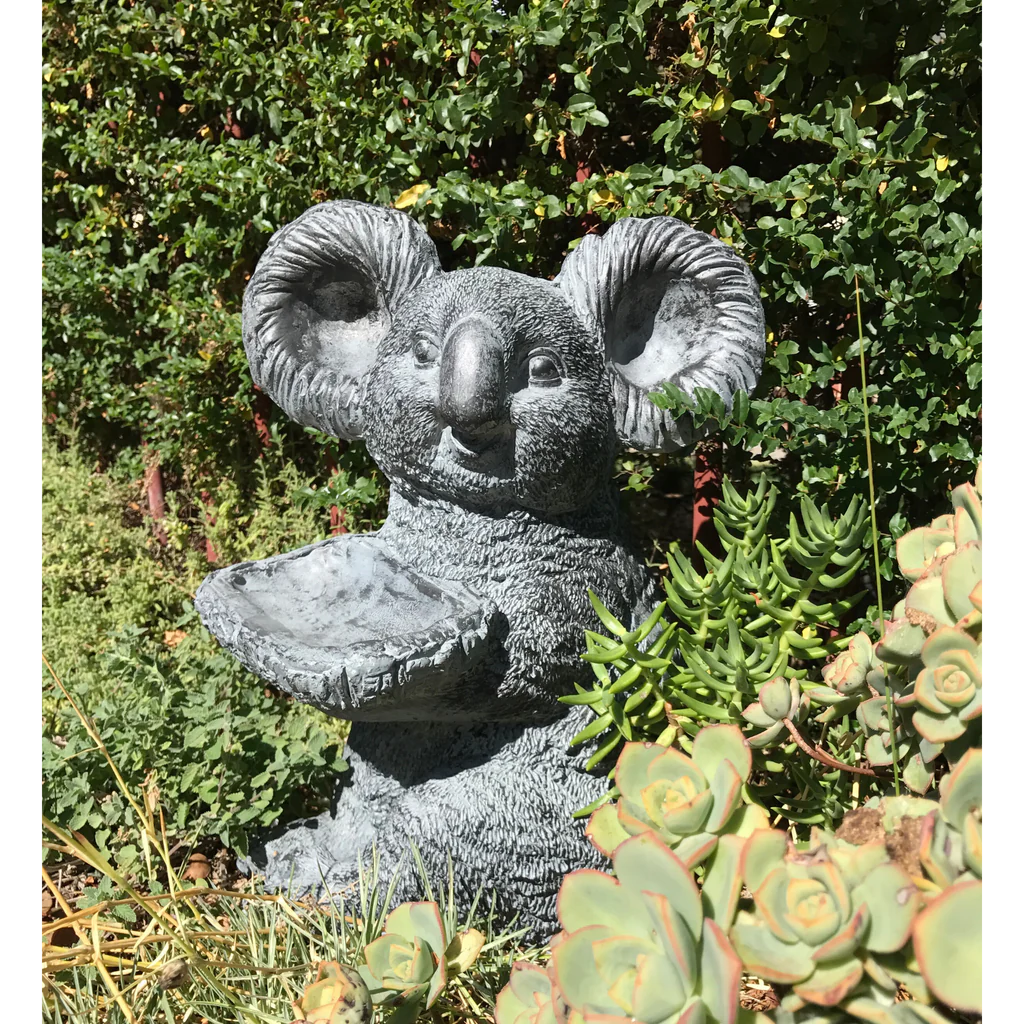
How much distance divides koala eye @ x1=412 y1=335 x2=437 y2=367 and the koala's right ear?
0.67 ft

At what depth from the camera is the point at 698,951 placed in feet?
2.84

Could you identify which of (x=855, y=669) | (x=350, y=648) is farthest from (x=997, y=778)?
(x=350, y=648)

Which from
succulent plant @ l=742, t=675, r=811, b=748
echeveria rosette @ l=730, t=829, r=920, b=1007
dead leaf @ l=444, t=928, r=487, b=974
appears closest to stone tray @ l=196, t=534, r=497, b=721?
dead leaf @ l=444, t=928, r=487, b=974

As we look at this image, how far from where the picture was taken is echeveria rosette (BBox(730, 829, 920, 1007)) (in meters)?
0.81

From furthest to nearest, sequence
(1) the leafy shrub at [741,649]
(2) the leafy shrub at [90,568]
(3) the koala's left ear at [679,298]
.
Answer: (2) the leafy shrub at [90,568], (3) the koala's left ear at [679,298], (1) the leafy shrub at [741,649]

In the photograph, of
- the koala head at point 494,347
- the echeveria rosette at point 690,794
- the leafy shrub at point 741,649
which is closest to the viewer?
the echeveria rosette at point 690,794

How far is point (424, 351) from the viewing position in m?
1.75

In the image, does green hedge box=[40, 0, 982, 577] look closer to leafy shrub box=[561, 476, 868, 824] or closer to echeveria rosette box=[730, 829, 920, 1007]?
leafy shrub box=[561, 476, 868, 824]

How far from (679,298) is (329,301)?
26.7 inches

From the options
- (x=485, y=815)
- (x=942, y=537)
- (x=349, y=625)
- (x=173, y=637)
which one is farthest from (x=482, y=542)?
(x=173, y=637)

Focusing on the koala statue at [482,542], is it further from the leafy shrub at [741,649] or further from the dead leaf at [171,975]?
the dead leaf at [171,975]

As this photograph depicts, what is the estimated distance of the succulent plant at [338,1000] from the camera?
3.56 feet

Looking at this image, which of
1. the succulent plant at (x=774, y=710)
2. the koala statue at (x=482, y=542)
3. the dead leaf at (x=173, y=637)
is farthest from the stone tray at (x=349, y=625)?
the dead leaf at (x=173, y=637)

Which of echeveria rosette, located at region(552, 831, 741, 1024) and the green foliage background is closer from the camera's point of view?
echeveria rosette, located at region(552, 831, 741, 1024)
